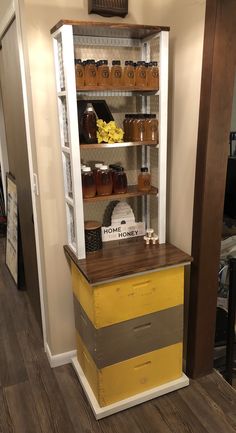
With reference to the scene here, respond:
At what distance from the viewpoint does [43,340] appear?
2547 mm

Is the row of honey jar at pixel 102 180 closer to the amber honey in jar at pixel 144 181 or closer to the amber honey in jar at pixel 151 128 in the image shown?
the amber honey in jar at pixel 144 181

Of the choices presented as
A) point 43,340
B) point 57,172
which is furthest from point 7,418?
point 57,172

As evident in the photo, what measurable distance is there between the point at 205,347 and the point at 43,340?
3.73 ft

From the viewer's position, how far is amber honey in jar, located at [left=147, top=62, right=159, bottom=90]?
1.85 meters

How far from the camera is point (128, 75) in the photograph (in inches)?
72.6

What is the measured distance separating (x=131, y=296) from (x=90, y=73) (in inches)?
44.8

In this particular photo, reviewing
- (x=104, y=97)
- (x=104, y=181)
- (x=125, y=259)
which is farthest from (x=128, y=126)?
(x=125, y=259)

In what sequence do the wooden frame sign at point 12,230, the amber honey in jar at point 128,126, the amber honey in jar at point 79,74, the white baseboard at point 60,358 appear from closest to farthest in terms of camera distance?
the amber honey in jar at point 79,74
the amber honey in jar at point 128,126
the white baseboard at point 60,358
the wooden frame sign at point 12,230

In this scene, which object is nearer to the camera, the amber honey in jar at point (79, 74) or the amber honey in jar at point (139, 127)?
the amber honey in jar at point (79, 74)

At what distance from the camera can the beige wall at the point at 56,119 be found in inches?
70.5

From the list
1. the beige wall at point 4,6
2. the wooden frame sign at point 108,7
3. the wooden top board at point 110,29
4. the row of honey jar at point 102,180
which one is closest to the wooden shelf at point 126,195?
the row of honey jar at point 102,180

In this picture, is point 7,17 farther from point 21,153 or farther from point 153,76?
point 153,76

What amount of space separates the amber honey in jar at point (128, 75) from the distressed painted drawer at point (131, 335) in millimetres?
1218

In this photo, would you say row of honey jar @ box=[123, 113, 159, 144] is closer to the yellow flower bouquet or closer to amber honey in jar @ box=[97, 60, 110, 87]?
the yellow flower bouquet
